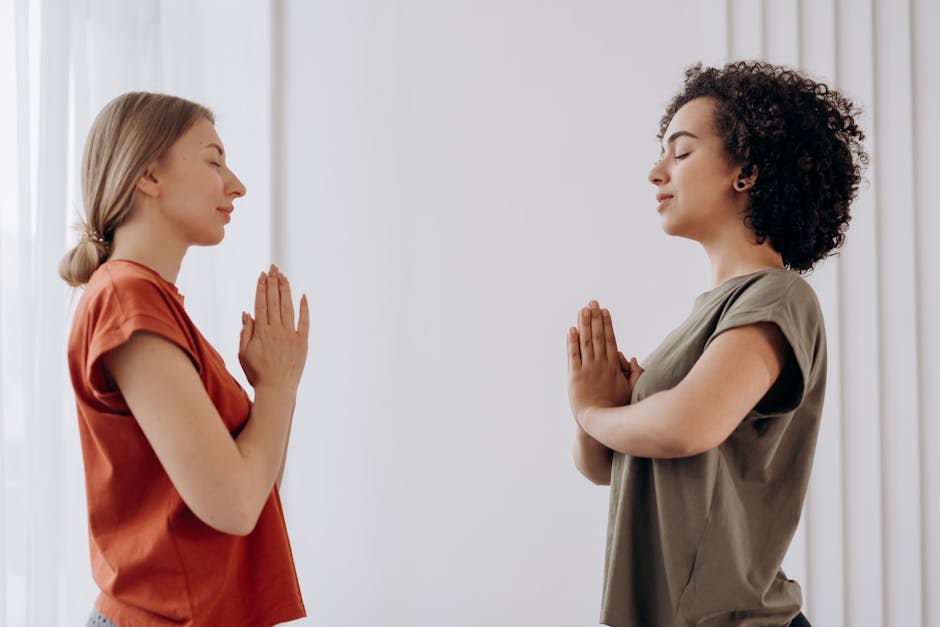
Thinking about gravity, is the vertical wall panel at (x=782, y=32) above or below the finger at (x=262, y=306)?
above

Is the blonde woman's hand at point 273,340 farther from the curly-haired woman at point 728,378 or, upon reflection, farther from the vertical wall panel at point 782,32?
the vertical wall panel at point 782,32

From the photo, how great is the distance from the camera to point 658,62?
2.40 m

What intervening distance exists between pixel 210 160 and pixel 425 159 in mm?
1328

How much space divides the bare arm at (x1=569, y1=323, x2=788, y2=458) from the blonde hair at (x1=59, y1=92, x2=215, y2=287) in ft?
2.49

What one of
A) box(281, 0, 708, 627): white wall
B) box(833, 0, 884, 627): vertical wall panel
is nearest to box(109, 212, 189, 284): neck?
box(281, 0, 708, 627): white wall

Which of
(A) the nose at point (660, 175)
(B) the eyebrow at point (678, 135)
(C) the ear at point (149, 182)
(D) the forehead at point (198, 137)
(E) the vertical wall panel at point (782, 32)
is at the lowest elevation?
(C) the ear at point (149, 182)

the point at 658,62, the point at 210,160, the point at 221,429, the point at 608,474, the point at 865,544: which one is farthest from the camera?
the point at 658,62

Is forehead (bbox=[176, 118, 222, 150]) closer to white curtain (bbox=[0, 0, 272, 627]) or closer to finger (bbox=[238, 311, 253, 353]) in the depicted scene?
finger (bbox=[238, 311, 253, 353])

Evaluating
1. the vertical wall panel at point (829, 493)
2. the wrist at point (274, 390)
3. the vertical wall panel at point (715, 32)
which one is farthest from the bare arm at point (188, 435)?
the vertical wall panel at point (715, 32)

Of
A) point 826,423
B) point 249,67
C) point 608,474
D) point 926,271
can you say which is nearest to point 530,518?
point 826,423

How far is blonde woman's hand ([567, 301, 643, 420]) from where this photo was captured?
1354mm

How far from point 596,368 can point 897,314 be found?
1.27m

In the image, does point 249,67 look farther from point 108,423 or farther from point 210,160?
point 108,423

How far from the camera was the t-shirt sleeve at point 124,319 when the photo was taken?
1.03 m
